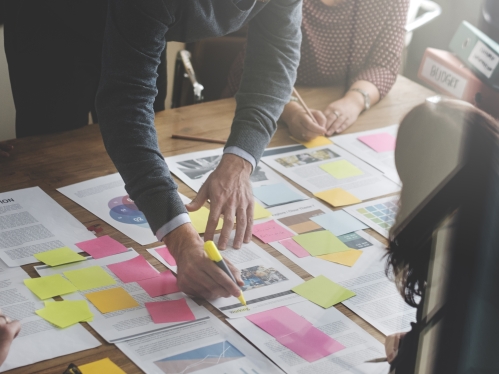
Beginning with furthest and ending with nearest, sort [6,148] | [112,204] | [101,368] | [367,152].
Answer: [367,152]
[6,148]
[112,204]
[101,368]

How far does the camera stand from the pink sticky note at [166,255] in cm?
120

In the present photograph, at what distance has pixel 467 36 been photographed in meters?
1.76

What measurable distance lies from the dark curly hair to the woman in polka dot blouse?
3.70 feet

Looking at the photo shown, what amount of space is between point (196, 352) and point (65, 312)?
222 mm

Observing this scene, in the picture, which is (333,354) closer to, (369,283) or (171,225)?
(369,283)

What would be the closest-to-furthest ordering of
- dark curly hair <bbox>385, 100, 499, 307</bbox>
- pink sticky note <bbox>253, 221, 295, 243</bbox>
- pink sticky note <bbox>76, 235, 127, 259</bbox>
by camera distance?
dark curly hair <bbox>385, 100, 499, 307</bbox> → pink sticky note <bbox>76, 235, 127, 259</bbox> → pink sticky note <bbox>253, 221, 295, 243</bbox>

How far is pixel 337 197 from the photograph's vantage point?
1.50m

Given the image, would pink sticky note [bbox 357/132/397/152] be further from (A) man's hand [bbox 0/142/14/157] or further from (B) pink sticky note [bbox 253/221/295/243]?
(A) man's hand [bbox 0/142/14/157]

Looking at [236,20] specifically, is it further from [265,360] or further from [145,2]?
[265,360]

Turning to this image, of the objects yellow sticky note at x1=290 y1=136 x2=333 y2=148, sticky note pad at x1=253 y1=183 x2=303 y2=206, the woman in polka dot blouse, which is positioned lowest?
sticky note pad at x1=253 y1=183 x2=303 y2=206

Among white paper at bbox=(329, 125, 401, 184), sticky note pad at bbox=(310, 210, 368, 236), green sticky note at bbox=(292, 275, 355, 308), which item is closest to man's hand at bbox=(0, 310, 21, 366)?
green sticky note at bbox=(292, 275, 355, 308)

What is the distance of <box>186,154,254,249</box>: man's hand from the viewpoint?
49.4 inches

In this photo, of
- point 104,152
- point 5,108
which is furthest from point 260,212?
point 5,108

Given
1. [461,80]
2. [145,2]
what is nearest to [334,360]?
[145,2]
